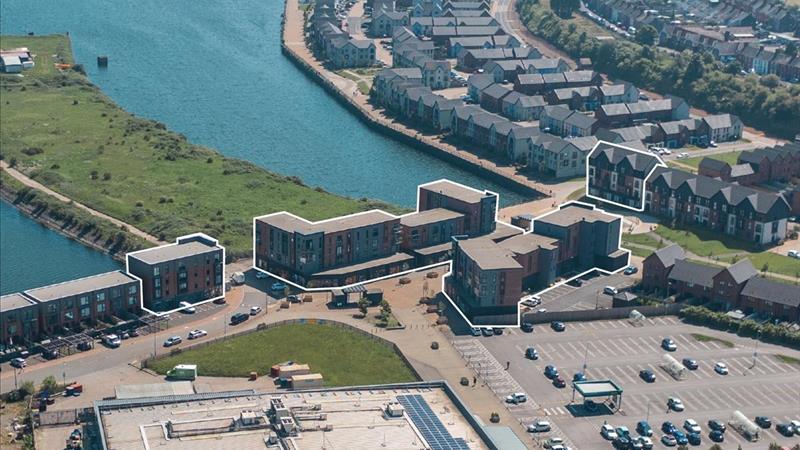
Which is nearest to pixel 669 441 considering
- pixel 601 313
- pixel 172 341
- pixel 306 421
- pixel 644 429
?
pixel 644 429

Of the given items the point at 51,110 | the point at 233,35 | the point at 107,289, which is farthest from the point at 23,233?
the point at 233,35

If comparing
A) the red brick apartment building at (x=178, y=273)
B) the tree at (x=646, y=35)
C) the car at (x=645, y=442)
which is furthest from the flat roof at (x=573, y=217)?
the tree at (x=646, y=35)

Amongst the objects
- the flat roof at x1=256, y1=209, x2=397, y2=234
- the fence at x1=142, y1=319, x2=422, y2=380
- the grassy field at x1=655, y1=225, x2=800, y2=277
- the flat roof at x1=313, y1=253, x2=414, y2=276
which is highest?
the flat roof at x1=256, y1=209, x2=397, y2=234

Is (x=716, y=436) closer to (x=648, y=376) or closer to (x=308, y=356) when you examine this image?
(x=648, y=376)

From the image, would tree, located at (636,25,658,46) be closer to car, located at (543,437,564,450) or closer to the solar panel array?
Answer: car, located at (543,437,564,450)

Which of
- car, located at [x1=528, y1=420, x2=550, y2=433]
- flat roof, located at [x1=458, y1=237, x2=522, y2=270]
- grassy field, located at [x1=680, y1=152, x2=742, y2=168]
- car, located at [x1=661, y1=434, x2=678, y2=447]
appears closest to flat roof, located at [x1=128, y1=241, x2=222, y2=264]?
flat roof, located at [x1=458, y1=237, x2=522, y2=270]

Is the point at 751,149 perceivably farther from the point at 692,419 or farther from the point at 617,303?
the point at 692,419
